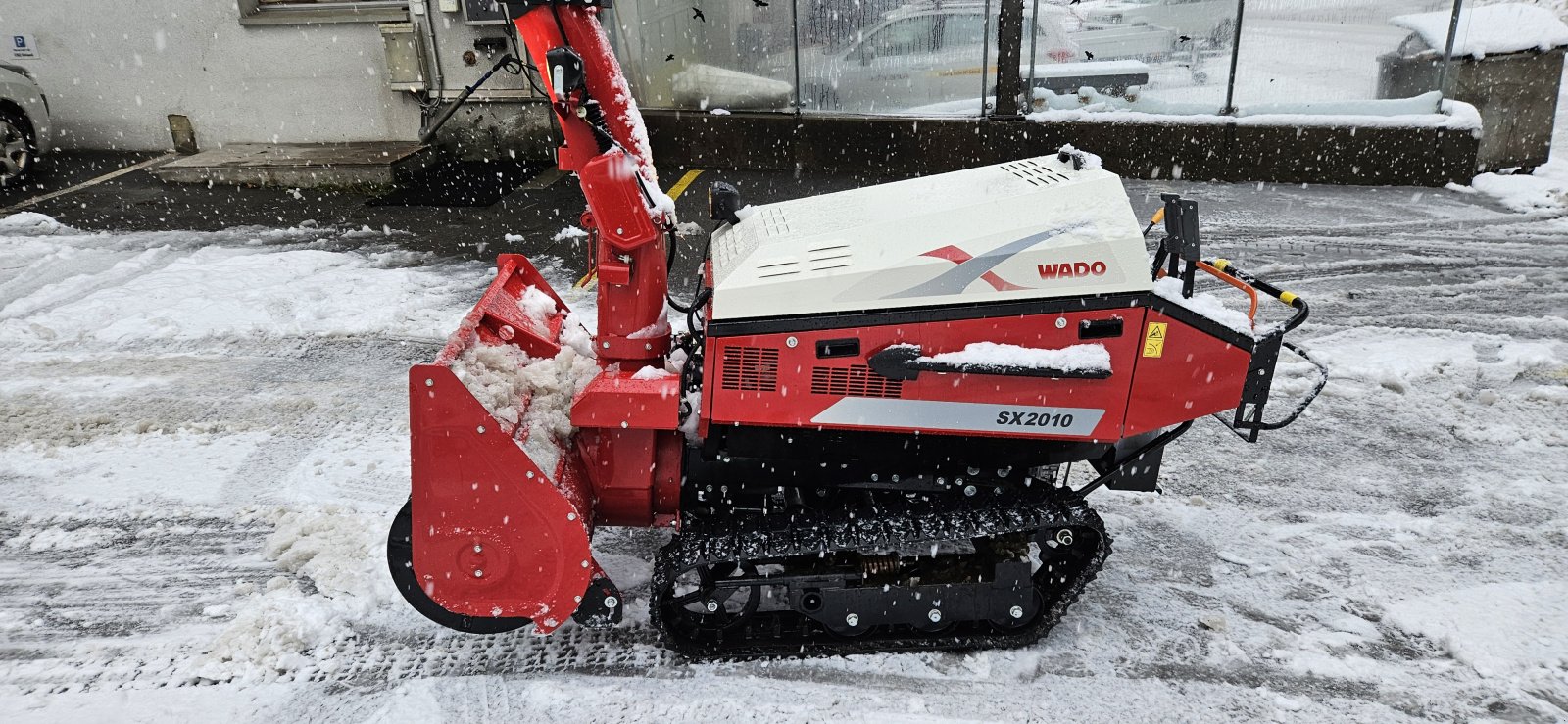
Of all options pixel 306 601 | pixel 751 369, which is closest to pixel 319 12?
pixel 306 601

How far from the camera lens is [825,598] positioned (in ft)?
12.2

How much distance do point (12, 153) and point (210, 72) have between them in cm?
222

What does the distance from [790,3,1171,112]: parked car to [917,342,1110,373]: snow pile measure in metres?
7.56

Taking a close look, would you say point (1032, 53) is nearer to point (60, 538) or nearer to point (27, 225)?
point (60, 538)

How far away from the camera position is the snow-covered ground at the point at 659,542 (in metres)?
3.65

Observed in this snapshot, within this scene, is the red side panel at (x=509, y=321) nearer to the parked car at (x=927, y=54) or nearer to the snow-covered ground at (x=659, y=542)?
the snow-covered ground at (x=659, y=542)

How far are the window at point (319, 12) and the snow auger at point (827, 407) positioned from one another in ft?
28.7

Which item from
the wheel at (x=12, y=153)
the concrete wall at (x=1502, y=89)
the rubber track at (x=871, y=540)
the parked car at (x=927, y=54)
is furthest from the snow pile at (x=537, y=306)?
the wheel at (x=12, y=153)

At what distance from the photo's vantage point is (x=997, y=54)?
1025cm

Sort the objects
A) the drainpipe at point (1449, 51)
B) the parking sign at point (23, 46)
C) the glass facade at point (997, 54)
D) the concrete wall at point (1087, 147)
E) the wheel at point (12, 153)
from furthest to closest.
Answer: the parking sign at point (23, 46), the wheel at point (12, 153), the glass facade at point (997, 54), the concrete wall at point (1087, 147), the drainpipe at point (1449, 51)

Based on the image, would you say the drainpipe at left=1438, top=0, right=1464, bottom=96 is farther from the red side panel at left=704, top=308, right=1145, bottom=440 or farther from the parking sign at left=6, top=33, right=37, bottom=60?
the parking sign at left=6, top=33, right=37, bottom=60

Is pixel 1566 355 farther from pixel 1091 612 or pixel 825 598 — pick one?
pixel 825 598

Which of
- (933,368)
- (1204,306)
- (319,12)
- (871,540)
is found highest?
(319,12)

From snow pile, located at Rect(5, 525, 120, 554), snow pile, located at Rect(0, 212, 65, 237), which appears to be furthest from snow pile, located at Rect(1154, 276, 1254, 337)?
snow pile, located at Rect(0, 212, 65, 237)
